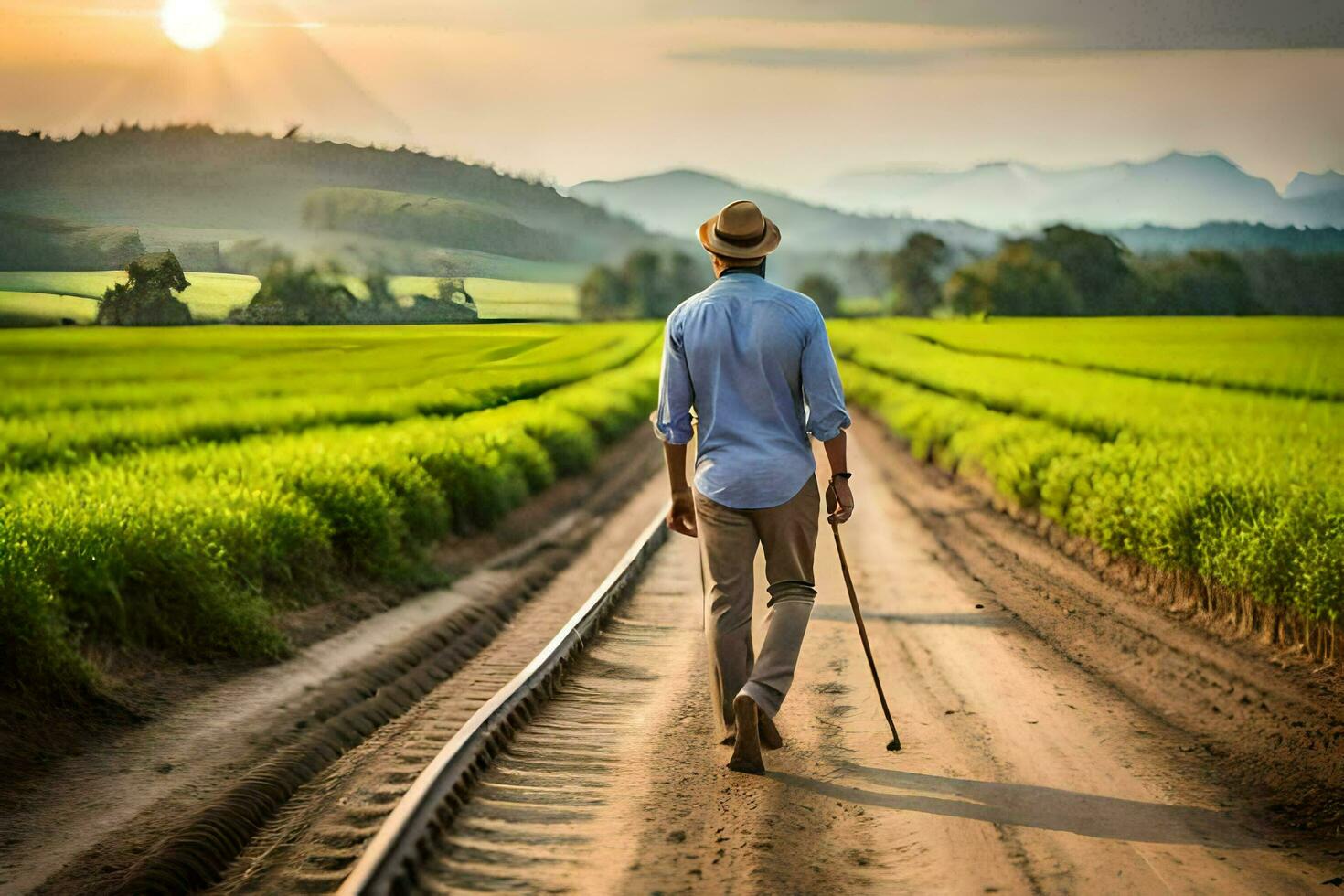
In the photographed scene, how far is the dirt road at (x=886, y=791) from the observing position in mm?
4961

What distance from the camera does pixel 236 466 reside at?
12.6 m

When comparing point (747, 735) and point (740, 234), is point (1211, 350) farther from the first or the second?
point (747, 735)

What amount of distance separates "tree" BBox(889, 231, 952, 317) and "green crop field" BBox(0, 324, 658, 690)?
178ft

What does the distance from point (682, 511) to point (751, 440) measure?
54 centimetres

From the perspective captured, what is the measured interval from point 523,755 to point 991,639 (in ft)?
13.3

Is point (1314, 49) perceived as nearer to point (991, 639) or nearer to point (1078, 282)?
point (991, 639)

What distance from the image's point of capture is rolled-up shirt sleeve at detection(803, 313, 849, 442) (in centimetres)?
610

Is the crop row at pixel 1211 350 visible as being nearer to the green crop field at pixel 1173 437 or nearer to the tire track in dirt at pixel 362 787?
the green crop field at pixel 1173 437

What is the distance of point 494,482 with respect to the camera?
1603 centimetres

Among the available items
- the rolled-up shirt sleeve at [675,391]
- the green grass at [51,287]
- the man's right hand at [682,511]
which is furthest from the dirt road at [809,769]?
the green grass at [51,287]

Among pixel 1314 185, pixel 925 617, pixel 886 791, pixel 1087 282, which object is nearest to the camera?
pixel 886 791

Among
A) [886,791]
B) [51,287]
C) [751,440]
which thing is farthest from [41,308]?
[886,791]

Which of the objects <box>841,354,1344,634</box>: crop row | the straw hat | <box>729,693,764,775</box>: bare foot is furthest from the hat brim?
<box>841,354,1344,634</box>: crop row

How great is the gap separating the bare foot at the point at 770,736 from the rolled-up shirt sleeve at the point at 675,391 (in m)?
1.31
